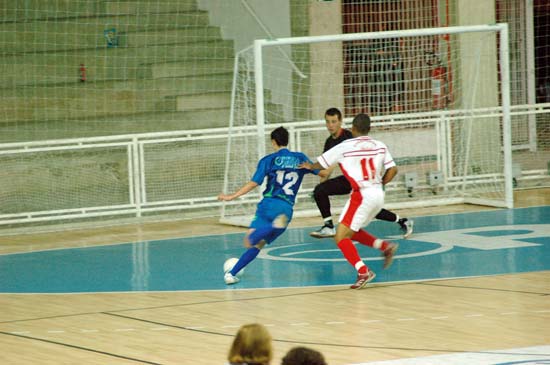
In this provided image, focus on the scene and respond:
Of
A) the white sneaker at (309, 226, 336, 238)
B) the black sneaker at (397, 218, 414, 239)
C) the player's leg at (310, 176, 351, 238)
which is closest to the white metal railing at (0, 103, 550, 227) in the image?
the player's leg at (310, 176, 351, 238)

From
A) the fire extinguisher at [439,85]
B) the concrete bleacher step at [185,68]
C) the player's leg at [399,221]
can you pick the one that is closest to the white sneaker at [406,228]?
the player's leg at [399,221]

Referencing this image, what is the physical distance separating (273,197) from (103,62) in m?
8.96

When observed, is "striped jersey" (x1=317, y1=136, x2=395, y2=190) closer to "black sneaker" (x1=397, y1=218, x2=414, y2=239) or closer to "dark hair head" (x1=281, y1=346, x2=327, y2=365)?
"black sneaker" (x1=397, y1=218, x2=414, y2=239)

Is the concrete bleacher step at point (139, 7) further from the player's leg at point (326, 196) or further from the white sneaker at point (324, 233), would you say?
the white sneaker at point (324, 233)

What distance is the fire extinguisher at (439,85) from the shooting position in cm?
1700

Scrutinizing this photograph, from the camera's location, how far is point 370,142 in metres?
9.97

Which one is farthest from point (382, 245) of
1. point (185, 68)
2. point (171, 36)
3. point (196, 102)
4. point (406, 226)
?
point (171, 36)

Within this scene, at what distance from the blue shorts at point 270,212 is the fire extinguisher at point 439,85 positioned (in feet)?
24.1

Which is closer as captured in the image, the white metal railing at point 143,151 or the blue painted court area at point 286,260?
the blue painted court area at point 286,260

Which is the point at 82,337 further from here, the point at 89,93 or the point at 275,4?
the point at 275,4

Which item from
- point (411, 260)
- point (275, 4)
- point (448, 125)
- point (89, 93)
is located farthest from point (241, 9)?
point (411, 260)

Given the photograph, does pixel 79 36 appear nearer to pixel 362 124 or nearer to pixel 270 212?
pixel 270 212

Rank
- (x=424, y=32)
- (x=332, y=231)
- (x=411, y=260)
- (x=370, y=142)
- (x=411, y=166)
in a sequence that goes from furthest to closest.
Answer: (x=411, y=166) < (x=424, y=32) < (x=332, y=231) < (x=411, y=260) < (x=370, y=142)

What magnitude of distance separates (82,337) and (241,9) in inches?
506
